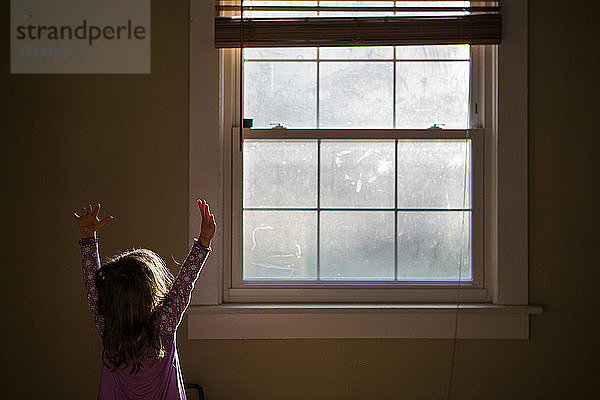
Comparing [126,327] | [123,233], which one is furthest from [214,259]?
[126,327]

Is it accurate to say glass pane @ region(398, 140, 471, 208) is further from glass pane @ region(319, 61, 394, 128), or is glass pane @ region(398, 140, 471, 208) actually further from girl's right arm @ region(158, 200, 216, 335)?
girl's right arm @ region(158, 200, 216, 335)

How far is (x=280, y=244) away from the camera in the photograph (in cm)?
282

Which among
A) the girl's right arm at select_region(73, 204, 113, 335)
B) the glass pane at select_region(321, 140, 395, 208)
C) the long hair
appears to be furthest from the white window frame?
the long hair

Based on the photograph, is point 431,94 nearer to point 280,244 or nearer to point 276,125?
point 276,125

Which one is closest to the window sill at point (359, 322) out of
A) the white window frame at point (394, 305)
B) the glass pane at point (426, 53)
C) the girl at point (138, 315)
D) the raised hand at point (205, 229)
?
the white window frame at point (394, 305)

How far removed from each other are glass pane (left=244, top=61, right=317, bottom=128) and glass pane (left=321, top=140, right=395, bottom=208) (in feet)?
0.54

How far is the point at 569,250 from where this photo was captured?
2734 mm

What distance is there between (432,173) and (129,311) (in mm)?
1534

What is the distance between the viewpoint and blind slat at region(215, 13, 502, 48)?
107 inches

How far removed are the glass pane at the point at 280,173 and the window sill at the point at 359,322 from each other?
46 centimetres

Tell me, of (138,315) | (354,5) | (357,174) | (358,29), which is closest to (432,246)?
(357,174)

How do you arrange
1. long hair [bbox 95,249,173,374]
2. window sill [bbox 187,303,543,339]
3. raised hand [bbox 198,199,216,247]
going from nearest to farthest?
long hair [bbox 95,249,173,374] < raised hand [bbox 198,199,216,247] < window sill [bbox 187,303,543,339]

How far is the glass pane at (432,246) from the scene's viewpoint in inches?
111

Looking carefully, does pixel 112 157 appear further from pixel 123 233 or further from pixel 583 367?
pixel 583 367
